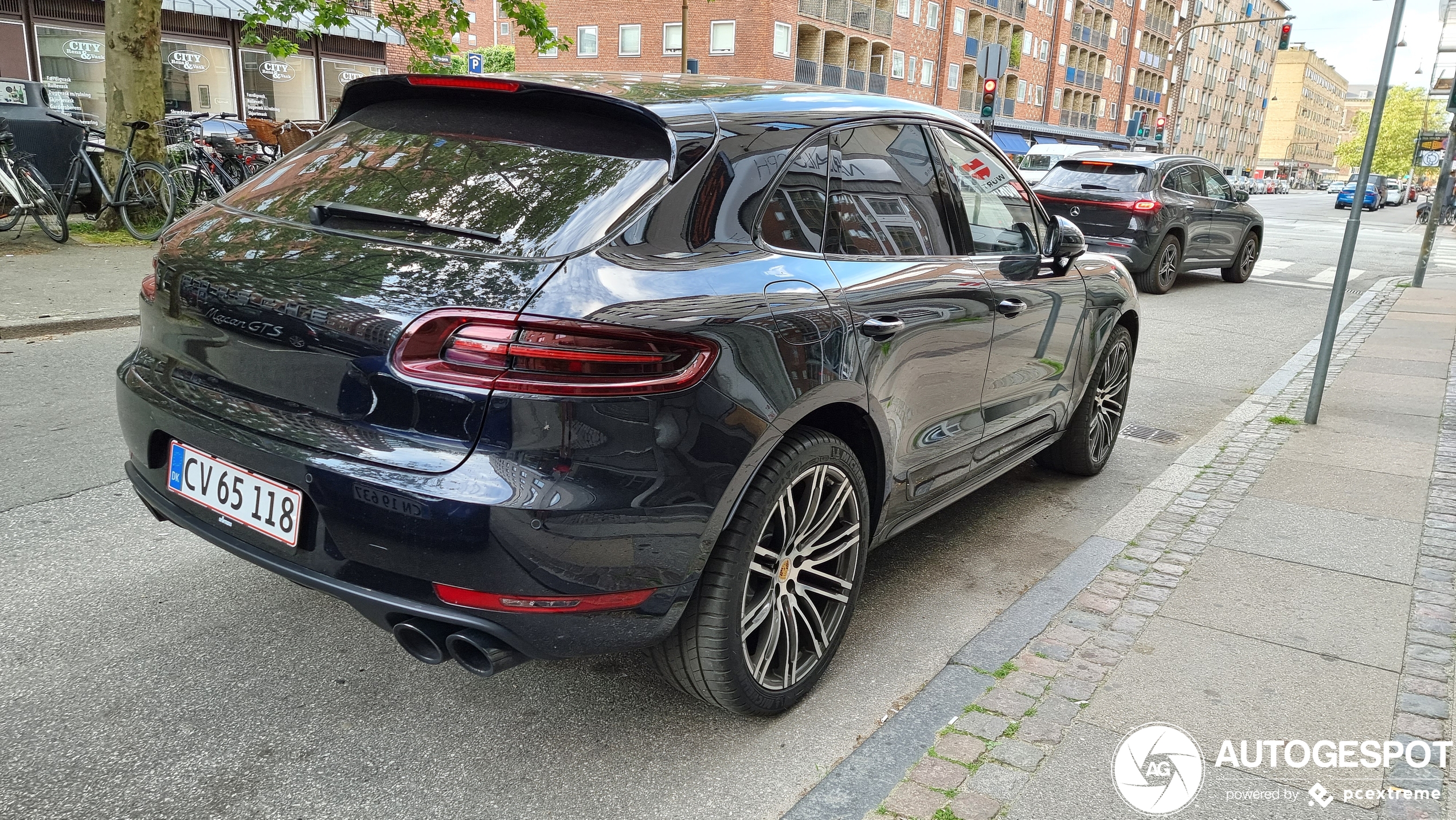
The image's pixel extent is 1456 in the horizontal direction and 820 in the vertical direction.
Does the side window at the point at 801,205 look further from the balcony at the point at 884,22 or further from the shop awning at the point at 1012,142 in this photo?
the shop awning at the point at 1012,142

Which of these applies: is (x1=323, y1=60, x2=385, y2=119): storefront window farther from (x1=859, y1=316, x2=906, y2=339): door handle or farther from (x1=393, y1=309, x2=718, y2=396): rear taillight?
(x1=393, y1=309, x2=718, y2=396): rear taillight

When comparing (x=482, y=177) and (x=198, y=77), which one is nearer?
(x=482, y=177)

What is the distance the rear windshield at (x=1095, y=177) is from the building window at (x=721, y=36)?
33.3 metres

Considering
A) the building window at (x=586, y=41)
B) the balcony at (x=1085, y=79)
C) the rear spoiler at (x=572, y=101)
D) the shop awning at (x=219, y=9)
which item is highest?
the balcony at (x=1085, y=79)

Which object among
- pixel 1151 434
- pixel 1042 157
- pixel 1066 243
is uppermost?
pixel 1042 157

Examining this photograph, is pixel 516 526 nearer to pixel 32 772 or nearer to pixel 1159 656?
pixel 32 772

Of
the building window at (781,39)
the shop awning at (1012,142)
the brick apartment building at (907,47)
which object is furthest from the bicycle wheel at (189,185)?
the shop awning at (1012,142)

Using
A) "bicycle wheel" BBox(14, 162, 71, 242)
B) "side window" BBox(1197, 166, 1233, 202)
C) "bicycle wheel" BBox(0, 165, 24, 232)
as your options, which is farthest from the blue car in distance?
"bicycle wheel" BBox(0, 165, 24, 232)

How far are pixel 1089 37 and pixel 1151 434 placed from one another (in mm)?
74398

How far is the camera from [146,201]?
1125 cm

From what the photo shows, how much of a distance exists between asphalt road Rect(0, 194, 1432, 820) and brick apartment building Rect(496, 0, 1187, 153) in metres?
30.4

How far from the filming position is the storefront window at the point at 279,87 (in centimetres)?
2562

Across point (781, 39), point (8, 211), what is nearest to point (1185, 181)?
point (8, 211)

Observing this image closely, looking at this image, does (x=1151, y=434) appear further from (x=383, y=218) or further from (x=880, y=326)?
(x=383, y=218)
